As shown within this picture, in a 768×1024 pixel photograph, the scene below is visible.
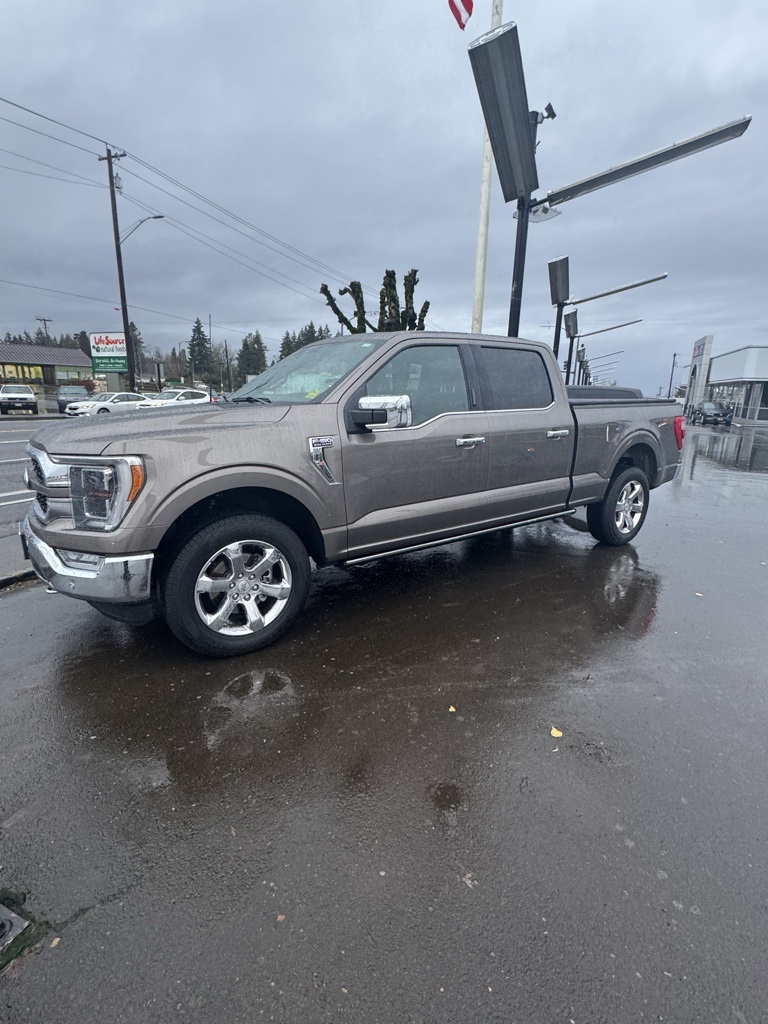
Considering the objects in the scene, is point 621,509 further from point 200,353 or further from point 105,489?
point 200,353

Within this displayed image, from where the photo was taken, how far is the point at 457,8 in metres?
7.24

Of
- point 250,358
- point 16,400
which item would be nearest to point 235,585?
point 16,400

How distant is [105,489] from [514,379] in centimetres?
336

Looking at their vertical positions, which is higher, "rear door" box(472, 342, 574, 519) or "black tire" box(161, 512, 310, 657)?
"rear door" box(472, 342, 574, 519)

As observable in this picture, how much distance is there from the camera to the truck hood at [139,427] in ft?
9.40

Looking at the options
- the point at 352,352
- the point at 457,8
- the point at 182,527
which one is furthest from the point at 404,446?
the point at 457,8

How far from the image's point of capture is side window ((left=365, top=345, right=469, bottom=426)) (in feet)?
12.7

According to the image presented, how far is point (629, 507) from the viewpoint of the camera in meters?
5.83

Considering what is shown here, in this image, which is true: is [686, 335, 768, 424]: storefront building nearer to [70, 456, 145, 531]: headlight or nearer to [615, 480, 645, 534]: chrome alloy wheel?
[615, 480, 645, 534]: chrome alloy wheel

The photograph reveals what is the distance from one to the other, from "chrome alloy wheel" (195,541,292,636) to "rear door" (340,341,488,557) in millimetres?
568

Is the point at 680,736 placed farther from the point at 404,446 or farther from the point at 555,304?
the point at 555,304

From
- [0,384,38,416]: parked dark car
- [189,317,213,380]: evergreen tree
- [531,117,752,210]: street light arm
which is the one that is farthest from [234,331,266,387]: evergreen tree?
[531,117,752,210]: street light arm

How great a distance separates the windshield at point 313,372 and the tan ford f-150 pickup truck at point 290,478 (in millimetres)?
18

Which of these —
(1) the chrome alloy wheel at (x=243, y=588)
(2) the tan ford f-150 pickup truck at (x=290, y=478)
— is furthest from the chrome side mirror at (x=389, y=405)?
(1) the chrome alloy wheel at (x=243, y=588)
